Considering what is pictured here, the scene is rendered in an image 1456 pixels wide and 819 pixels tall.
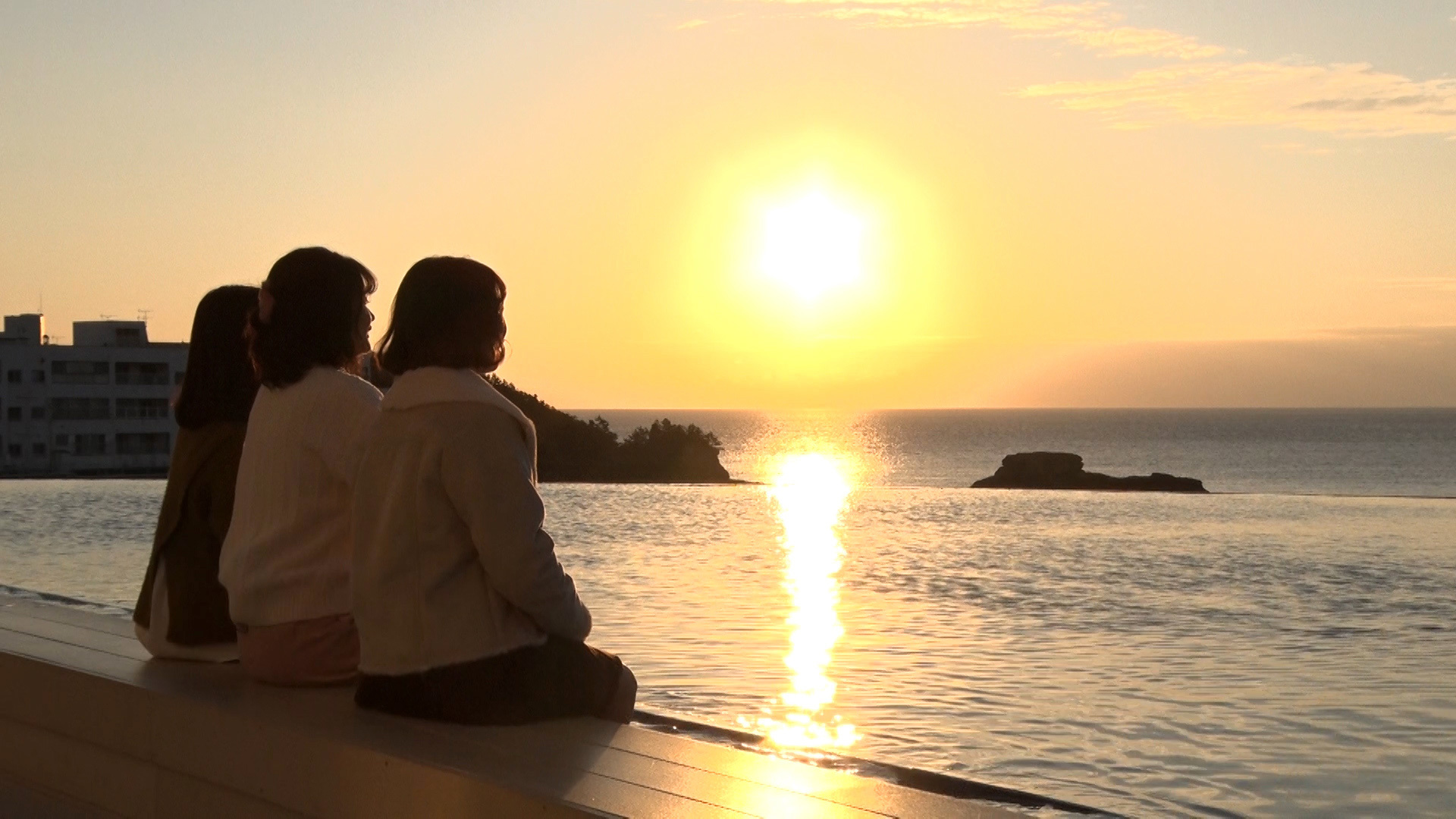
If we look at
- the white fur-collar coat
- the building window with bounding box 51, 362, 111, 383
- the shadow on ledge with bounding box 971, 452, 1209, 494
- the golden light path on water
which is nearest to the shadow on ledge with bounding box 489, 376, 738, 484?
the shadow on ledge with bounding box 971, 452, 1209, 494

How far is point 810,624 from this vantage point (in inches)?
376

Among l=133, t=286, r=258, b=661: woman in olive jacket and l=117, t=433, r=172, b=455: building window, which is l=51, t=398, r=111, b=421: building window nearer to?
l=117, t=433, r=172, b=455: building window

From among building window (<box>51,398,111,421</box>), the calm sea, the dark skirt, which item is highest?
building window (<box>51,398,111,421</box>)

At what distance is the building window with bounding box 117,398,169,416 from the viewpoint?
232 feet

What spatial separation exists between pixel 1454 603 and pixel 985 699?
20.6ft

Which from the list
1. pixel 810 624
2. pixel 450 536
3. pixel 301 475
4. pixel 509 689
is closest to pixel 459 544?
pixel 450 536

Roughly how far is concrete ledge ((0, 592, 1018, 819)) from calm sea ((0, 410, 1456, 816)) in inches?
113

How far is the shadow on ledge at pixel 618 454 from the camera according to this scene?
→ 1452 inches

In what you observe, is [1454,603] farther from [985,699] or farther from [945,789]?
[945,789]

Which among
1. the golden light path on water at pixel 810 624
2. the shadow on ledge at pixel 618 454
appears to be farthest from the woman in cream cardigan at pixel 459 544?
the shadow on ledge at pixel 618 454

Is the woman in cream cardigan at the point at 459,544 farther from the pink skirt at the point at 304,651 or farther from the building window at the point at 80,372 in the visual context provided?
the building window at the point at 80,372

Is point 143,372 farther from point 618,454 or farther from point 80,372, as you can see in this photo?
point 618,454

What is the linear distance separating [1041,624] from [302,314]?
739cm

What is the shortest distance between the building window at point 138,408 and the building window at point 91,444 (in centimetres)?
142
